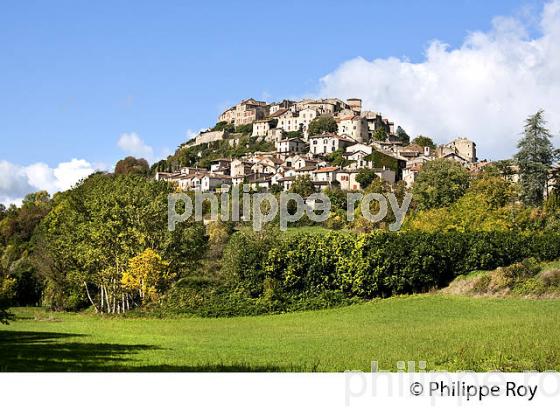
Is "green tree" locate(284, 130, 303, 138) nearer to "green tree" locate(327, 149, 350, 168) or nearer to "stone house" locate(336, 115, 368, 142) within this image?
"stone house" locate(336, 115, 368, 142)

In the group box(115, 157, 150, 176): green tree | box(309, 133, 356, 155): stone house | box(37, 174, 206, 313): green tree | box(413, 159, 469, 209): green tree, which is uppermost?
box(309, 133, 356, 155): stone house

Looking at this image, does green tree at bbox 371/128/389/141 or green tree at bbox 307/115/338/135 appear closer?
green tree at bbox 371/128/389/141

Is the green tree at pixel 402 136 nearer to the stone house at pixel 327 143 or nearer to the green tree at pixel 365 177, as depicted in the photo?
the stone house at pixel 327 143

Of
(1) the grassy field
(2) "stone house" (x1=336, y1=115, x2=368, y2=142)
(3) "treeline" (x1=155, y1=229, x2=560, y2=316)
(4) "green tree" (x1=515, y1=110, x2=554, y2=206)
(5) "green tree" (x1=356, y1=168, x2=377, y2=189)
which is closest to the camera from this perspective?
(1) the grassy field

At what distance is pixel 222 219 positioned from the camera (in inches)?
2594

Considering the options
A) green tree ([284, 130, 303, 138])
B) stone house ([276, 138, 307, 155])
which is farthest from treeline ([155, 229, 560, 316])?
green tree ([284, 130, 303, 138])

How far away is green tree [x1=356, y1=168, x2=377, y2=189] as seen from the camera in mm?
96812

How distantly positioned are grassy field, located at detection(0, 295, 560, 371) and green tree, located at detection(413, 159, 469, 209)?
31.9 metres

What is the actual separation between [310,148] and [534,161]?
2851 inches

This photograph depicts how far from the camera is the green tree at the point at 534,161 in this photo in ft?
205

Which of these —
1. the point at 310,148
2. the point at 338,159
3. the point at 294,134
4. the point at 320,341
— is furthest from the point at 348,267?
the point at 294,134

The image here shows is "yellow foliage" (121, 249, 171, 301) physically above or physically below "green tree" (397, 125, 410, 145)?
below
